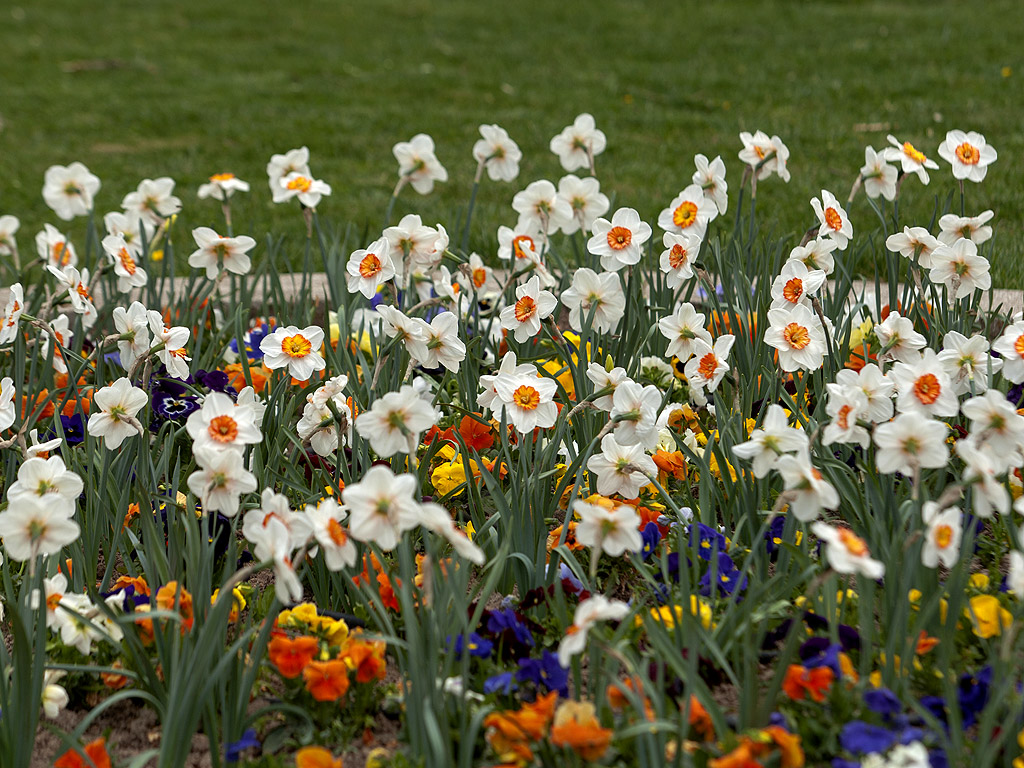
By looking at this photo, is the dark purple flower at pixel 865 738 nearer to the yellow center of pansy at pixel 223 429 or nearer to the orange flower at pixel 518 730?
the orange flower at pixel 518 730

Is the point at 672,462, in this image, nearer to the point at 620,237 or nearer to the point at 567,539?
the point at 567,539

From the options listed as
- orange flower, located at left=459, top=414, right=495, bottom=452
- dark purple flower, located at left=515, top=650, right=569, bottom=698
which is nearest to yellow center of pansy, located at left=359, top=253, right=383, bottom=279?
orange flower, located at left=459, top=414, right=495, bottom=452

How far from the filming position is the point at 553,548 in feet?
5.99

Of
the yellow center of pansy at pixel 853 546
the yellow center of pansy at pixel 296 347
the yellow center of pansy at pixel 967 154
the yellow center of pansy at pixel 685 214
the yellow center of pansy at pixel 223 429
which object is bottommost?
the yellow center of pansy at pixel 853 546

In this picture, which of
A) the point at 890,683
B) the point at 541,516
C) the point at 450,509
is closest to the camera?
the point at 890,683

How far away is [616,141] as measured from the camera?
609 centimetres

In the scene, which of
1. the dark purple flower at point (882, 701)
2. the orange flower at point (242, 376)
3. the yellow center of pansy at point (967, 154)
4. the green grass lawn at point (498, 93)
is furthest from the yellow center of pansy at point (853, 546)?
the green grass lawn at point (498, 93)

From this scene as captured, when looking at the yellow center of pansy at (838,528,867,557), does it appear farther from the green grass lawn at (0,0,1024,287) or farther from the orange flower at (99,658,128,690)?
the green grass lawn at (0,0,1024,287)

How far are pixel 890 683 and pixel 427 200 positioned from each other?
13.8 feet

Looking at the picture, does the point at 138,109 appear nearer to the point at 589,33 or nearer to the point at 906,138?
the point at 589,33

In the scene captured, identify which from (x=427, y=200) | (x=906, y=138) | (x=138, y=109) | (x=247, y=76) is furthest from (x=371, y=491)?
(x=247, y=76)

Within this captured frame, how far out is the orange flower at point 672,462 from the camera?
220 cm

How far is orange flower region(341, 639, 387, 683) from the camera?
5.18ft

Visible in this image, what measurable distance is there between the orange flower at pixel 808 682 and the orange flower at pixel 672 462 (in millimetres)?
766
